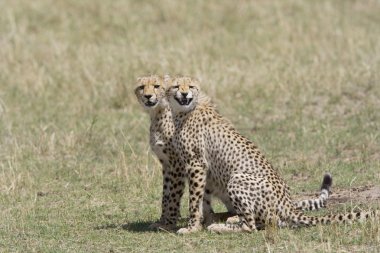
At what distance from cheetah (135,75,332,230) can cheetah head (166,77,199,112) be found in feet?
0.34

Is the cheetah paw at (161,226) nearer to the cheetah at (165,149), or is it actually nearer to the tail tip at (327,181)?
the cheetah at (165,149)

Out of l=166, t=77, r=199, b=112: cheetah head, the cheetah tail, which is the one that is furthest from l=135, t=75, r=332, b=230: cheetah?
the cheetah tail

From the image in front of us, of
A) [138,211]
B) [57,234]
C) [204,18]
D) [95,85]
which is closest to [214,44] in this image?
[204,18]

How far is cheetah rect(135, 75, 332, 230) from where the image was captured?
701 cm

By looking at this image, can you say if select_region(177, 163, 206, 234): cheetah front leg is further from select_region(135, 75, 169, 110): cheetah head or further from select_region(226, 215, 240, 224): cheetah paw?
select_region(135, 75, 169, 110): cheetah head

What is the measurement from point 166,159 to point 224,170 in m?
0.47

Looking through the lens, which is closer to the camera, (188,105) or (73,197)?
(188,105)

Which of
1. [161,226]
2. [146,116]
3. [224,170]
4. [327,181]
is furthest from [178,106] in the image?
[146,116]

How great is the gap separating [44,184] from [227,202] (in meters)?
2.20

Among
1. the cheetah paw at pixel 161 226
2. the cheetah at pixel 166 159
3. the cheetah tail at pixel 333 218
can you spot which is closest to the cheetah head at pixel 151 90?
the cheetah at pixel 166 159

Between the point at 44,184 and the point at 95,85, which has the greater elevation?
the point at 95,85

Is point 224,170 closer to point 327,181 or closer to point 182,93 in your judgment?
point 182,93

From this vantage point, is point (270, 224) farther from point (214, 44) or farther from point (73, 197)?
point (214, 44)

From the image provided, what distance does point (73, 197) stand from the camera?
8219 millimetres
